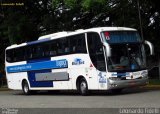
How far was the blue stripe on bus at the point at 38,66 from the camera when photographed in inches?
1097

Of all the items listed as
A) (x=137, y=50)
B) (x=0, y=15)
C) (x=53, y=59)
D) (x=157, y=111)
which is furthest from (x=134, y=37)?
(x=0, y=15)

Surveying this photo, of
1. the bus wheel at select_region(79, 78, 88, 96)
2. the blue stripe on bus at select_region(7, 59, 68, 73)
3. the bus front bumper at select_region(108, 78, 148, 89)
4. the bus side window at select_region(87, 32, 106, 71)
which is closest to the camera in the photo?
the bus front bumper at select_region(108, 78, 148, 89)

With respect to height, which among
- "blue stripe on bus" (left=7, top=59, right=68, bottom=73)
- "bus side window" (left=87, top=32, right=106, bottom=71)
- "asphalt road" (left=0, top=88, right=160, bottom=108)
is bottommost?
"asphalt road" (left=0, top=88, right=160, bottom=108)

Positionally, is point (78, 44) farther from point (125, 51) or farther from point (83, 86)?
point (125, 51)

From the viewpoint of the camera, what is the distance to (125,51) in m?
24.8

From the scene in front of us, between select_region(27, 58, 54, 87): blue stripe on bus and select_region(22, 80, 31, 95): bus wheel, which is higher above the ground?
select_region(27, 58, 54, 87): blue stripe on bus

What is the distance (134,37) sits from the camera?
84.3 ft

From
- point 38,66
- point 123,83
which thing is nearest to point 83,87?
point 123,83

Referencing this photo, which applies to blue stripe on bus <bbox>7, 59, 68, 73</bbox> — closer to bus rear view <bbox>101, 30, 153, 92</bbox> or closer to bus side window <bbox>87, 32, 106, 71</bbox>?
bus side window <bbox>87, 32, 106, 71</bbox>

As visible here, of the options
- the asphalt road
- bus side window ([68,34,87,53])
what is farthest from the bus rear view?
bus side window ([68,34,87,53])

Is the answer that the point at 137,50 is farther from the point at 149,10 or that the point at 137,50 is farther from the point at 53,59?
the point at 149,10

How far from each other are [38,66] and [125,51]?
289 inches

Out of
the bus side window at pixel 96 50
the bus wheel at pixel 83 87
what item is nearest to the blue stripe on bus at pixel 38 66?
the bus wheel at pixel 83 87

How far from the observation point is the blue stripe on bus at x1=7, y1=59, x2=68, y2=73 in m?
27.9
